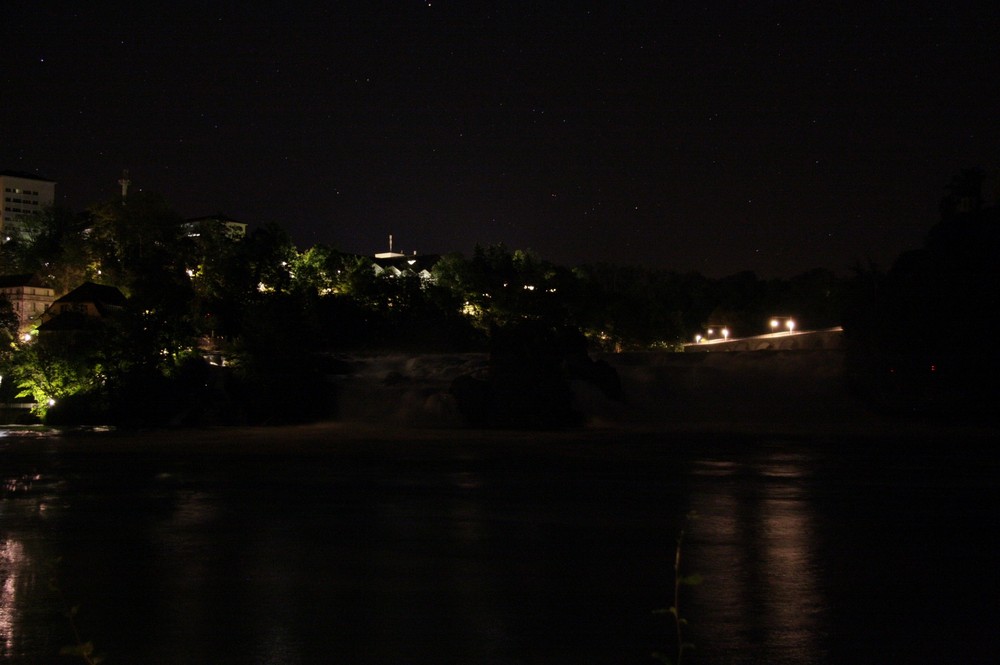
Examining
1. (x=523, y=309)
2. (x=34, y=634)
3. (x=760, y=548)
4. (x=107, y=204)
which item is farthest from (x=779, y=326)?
(x=34, y=634)

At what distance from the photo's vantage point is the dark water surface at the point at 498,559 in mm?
8539

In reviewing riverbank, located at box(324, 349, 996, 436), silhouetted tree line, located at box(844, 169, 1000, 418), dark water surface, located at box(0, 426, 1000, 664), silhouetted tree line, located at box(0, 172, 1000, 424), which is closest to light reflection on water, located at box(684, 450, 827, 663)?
dark water surface, located at box(0, 426, 1000, 664)

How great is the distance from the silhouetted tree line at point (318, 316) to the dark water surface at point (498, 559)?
1401 centimetres

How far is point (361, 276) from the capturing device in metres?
58.6

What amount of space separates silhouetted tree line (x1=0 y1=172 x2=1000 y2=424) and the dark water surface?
14009 millimetres

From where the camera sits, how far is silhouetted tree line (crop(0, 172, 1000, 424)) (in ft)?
120

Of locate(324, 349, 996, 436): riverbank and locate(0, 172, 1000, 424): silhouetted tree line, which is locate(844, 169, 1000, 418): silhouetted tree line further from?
locate(324, 349, 996, 436): riverbank

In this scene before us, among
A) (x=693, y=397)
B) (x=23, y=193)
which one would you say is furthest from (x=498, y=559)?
(x=23, y=193)

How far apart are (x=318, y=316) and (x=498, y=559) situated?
42.8 meters

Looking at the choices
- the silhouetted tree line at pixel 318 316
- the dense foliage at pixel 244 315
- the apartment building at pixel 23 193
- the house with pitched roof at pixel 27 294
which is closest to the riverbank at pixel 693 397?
the silhouetted tree line at pixel 318 316

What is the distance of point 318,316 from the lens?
53438 millimetres

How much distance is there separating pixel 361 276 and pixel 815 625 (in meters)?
51.3

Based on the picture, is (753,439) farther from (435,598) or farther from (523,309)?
(523,309)

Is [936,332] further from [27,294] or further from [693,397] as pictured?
[27,294]
